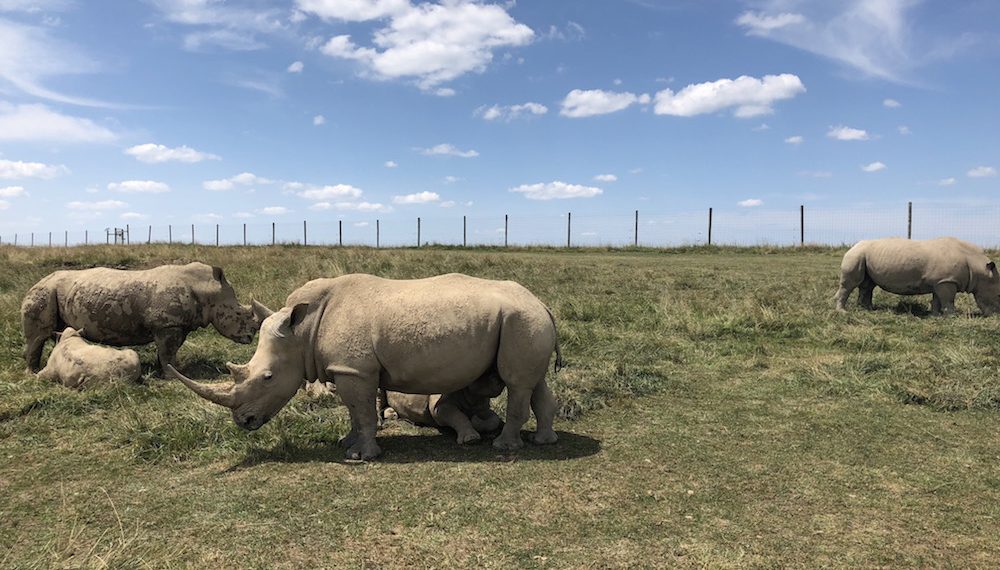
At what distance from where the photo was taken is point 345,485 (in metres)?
4.91

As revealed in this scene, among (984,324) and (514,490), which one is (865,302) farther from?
(514,490)

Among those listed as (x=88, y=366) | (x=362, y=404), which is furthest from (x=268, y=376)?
(x=88, y=366)

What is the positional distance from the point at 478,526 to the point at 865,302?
39.5ft

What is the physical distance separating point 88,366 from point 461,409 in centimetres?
454

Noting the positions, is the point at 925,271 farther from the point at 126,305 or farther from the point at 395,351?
the point at 126,305

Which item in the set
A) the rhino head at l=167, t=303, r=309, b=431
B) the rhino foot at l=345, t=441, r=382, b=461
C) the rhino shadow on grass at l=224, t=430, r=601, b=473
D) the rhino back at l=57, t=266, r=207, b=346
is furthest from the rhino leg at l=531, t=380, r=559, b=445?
the rhino back at l=57, t=266, r=207, b=346

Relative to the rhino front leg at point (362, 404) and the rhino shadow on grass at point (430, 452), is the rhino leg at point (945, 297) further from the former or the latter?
the rhino front leg at point (362, 404)

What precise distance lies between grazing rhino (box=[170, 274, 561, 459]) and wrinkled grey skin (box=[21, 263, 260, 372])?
3.44 metres

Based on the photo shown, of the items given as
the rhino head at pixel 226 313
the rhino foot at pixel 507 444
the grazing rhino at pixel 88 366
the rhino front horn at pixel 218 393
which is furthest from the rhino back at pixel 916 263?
the grazing rhino at pixel 88 366

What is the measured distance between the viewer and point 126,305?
852 centimetres

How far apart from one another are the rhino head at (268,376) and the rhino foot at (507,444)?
1.86 m

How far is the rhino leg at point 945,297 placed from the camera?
12141 millimetres

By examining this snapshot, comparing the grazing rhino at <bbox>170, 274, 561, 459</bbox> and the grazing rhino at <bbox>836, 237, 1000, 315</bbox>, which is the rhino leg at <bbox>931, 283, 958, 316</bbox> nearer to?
the grazing rhino at <bbox>836, 237, 1000, 315</bbox>

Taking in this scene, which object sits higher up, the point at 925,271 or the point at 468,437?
the point at 925,271
